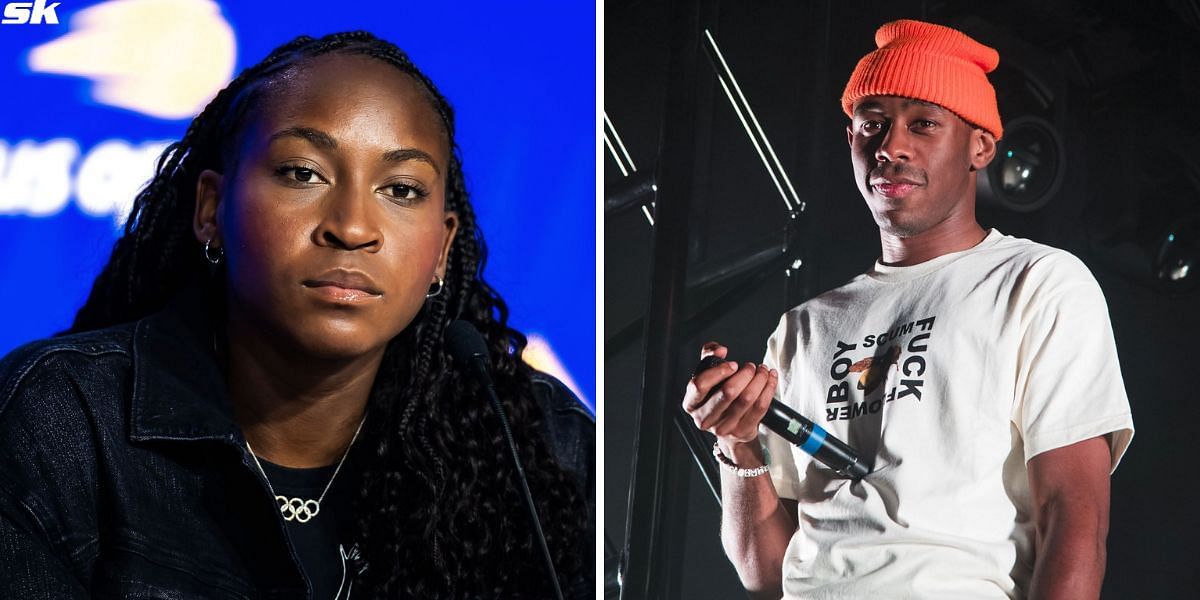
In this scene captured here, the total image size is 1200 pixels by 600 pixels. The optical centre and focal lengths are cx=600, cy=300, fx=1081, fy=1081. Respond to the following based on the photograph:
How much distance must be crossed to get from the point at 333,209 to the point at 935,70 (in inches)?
47.3

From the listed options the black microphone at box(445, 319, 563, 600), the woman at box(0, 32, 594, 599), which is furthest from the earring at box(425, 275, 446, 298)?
the black microphone at box(445, 319, 563, 600)

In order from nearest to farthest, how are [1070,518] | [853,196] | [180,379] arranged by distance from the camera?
[180,379] → [1070,518] → [853,196]

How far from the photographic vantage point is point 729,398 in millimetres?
2227

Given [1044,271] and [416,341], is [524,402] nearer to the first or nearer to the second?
[416,341]

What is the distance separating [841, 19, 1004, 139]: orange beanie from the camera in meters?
2.11

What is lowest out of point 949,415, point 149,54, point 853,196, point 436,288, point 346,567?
point 346,567

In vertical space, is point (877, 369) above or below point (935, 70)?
below

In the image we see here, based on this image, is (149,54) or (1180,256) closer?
(1180,256)

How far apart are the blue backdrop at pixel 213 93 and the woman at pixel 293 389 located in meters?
0.24

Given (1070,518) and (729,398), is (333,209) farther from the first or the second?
(1070,518)

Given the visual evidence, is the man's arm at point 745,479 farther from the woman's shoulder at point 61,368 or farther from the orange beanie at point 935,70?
the woman's shoulder at point 61,368

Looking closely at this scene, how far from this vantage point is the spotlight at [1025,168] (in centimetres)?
207

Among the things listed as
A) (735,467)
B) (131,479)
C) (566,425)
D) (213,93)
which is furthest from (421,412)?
(213,93)

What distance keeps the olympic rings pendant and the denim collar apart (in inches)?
6.0
